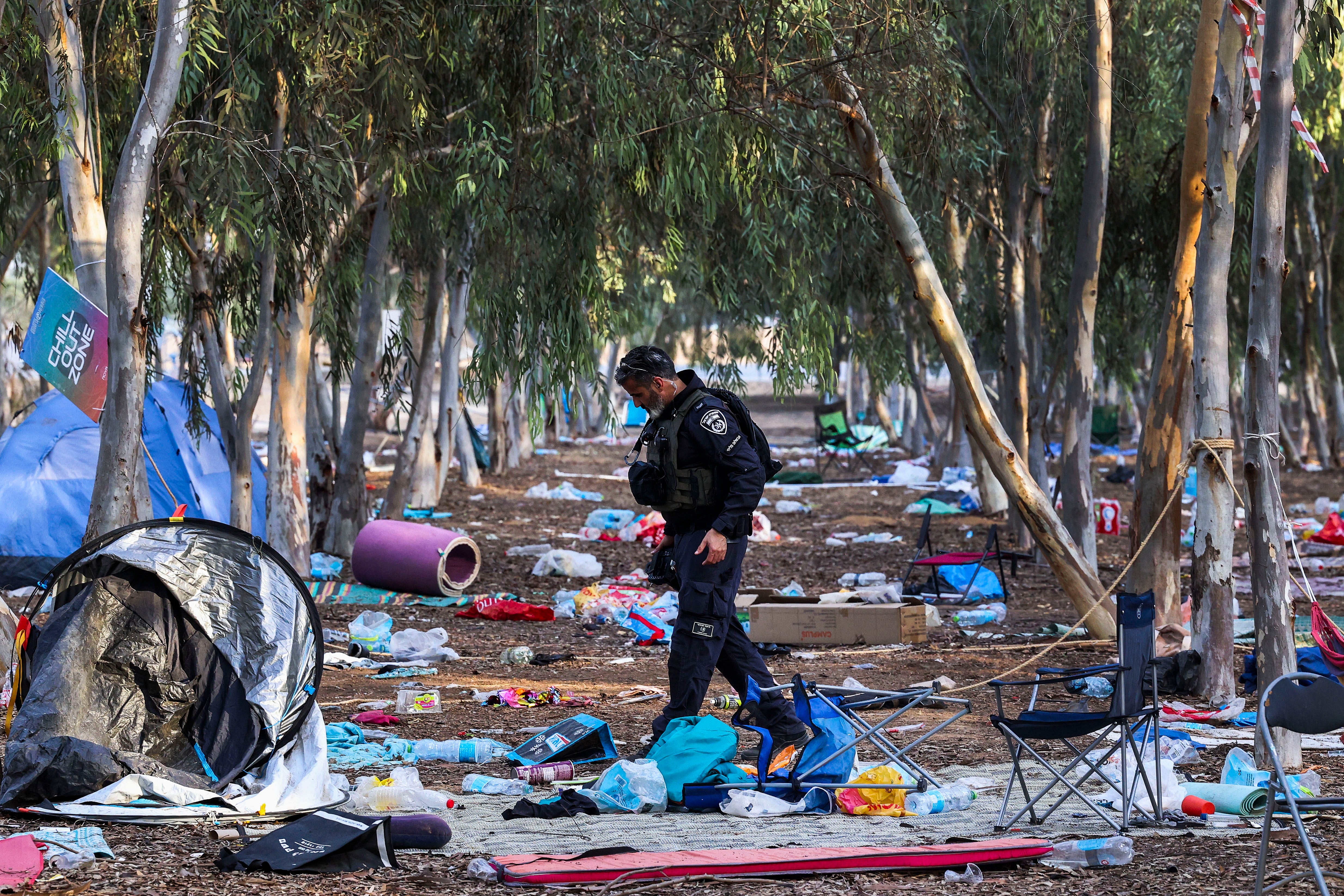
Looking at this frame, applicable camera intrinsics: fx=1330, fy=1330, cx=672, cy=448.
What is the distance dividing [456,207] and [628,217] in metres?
1.49

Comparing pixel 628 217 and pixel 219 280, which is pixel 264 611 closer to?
pixel 219 280

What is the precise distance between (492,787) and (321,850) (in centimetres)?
118

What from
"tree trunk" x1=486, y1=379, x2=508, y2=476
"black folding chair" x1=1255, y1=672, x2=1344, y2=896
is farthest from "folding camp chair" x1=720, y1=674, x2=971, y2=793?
"tree trunk" x1=486, y1=379, x2=508, y2=476

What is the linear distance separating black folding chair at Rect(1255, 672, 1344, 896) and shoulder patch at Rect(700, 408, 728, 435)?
2.29 m

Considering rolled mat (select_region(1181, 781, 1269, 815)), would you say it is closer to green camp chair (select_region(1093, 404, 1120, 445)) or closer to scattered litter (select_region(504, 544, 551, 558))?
scattered litter (select_region(504, 544, 551, 558))

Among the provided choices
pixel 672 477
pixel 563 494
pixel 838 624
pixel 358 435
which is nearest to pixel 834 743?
pixel 672 477

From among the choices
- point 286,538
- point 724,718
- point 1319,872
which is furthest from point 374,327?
point 1319,872

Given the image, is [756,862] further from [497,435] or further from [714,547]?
[497,435]

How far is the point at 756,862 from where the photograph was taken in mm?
3844

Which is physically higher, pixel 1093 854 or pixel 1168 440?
pixel 1168 440

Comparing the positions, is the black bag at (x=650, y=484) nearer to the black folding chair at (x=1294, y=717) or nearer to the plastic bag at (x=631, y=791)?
the plastic bag at (x=631, y=791)

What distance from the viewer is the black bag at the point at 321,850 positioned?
12.7 ft

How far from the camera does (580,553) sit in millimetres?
12406

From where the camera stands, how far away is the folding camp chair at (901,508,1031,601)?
10.3 metres
